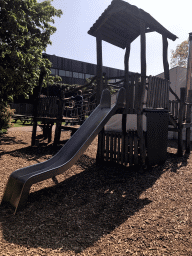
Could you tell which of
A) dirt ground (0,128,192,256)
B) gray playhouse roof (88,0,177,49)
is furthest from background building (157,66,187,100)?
dirt ground (0,128,192,256)

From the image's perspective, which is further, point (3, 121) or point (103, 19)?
point (3, 121)

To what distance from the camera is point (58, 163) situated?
480cm

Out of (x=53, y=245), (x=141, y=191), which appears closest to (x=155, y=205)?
(x=141, y=191)

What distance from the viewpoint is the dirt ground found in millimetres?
2793

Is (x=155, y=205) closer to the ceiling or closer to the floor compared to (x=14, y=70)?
closer to the floor

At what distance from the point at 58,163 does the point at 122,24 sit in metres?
5.05

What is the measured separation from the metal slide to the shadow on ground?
0.95 feet

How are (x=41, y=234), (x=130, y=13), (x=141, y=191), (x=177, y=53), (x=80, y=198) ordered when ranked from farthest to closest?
(x=177, y=53) → (x=130, y=13) → (x=141, y=191) → (x=80, y=198) → (x=41, y=234)

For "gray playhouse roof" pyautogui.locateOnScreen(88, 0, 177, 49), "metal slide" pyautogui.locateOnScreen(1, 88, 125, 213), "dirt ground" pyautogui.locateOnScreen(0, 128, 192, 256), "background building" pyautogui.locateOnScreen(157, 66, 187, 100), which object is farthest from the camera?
"background building" pyautogui.locateOnScreen(157, 66, 187, 100)

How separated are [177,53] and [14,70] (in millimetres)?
32091

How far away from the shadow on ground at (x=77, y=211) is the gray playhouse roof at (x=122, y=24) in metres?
4.58

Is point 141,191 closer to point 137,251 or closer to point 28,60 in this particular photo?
point 137,251

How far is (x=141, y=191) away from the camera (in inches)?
189

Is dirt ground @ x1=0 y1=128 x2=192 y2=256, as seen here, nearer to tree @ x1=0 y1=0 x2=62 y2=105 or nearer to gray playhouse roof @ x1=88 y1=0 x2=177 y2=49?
gray playhouse roof @ x1=88 y1=0 x2=177 y2=49
